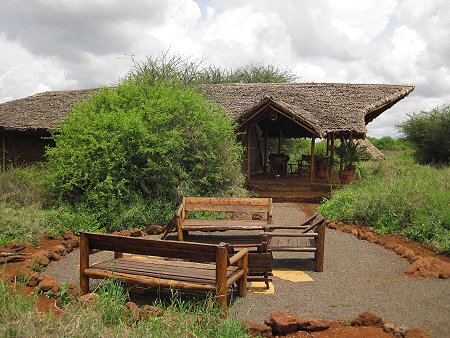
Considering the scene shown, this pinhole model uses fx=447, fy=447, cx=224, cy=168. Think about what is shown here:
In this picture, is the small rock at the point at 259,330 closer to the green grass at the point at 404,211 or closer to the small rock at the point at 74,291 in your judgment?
the small rock at the point at 74,291

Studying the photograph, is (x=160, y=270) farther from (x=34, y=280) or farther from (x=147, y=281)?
(x=34, y=280)

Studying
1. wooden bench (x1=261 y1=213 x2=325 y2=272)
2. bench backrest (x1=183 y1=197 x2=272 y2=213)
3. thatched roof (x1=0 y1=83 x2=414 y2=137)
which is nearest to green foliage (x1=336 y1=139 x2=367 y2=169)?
thatched roof (x1=0 y1=83 x2=414 y2=137)

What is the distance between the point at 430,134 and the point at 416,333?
22.9m

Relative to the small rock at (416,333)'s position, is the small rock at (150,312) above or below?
above

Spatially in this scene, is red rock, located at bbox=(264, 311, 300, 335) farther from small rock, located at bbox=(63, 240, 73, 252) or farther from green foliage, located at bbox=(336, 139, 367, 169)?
green foliage, located at bbox=(336, 139, 367, 169)

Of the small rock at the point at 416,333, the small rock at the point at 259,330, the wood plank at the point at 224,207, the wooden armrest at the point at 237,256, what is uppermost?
the wood plank at the point at 224,207

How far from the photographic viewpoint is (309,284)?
21.5ft

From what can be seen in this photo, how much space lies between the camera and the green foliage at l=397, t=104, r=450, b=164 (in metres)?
24.5

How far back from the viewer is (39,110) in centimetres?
1925

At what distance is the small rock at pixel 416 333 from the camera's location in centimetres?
448

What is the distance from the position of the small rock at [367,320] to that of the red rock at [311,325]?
1.23 feet

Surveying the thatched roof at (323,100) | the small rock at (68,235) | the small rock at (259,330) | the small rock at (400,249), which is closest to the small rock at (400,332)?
the small rock at (259,330)

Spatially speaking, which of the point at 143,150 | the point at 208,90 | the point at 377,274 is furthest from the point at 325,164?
the point at 377,274

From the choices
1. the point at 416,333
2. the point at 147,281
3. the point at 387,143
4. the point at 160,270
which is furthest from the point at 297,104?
the point at 387,143
